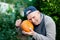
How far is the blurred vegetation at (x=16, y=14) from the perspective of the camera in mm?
6367

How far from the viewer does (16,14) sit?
6645 mm

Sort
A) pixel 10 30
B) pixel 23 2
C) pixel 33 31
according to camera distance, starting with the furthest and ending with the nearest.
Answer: pixel 23 2, pixel 10 30, pixel 33 31

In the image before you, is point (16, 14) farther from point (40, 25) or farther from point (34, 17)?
point (34, 17)

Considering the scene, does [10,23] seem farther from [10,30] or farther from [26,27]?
[26,27]

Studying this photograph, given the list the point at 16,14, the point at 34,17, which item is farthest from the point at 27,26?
the point at 16,14

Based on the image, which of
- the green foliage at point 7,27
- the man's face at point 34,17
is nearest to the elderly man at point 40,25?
the man's face at point 34,17

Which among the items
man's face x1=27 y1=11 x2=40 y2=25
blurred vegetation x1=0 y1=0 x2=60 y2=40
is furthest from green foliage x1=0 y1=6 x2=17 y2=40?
man's face x1=27 y1=11 x2=40 y2=25

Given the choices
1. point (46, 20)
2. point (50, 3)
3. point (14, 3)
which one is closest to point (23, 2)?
point (14, 3)

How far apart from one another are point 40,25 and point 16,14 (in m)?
1.77

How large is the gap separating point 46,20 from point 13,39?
174cm

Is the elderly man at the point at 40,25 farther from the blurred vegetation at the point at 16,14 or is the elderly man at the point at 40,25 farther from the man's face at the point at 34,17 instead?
the blurred vegetation at the point at 16,14

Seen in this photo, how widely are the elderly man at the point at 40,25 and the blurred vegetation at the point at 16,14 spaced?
1.43 m

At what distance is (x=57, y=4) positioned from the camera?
7043mm

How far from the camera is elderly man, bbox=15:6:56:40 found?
4.81 metres
